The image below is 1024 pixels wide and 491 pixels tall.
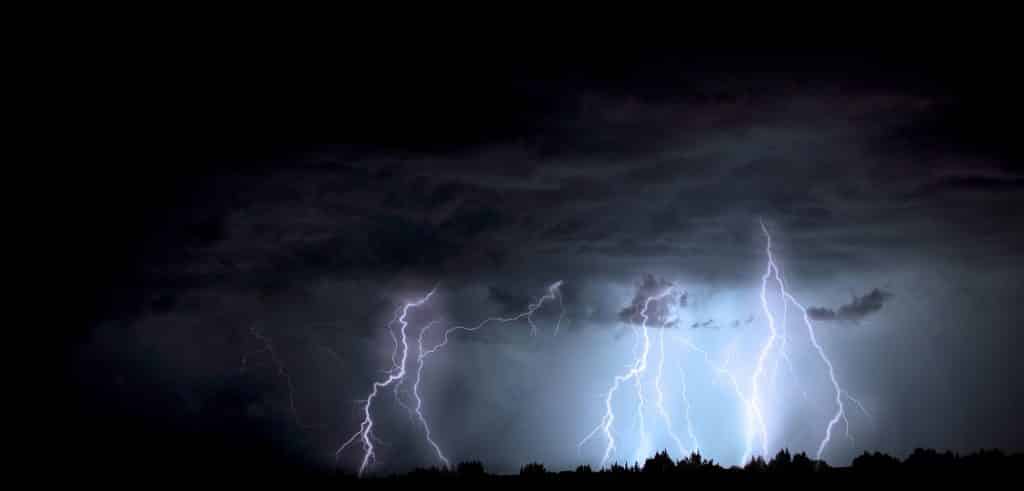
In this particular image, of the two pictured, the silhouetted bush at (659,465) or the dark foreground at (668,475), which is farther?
the silhouetted bush at (659,465)

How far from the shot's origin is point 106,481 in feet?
57.9

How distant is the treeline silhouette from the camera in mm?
13547

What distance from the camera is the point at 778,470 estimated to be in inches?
586

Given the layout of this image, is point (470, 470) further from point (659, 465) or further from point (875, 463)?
point (875, 463)

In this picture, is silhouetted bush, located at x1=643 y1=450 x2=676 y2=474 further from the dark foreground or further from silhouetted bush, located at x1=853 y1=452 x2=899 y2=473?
silhouetted bush, located at x1=853 y1=452 x2=899 y2=473

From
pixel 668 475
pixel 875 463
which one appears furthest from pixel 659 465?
pixel 875 463

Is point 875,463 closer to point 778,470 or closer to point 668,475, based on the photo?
point 778,470

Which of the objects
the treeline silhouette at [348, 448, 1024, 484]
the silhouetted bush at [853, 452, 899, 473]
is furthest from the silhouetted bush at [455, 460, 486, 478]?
the silhouetted bush at [853, 452, 899, 473]

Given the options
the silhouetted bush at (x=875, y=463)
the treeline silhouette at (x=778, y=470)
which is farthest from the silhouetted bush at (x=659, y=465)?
the silhouetted bush at (x=875, y=463)

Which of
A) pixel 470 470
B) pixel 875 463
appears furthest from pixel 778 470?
pixel 470 470

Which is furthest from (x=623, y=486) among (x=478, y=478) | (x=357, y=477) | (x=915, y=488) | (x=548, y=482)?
(x=357, y=477)

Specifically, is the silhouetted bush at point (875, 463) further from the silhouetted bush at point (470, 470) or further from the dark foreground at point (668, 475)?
the silhouetted bush at point (470, 470)

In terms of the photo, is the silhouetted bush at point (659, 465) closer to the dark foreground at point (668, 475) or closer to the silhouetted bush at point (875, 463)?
the dark foreground at point (668, 475)

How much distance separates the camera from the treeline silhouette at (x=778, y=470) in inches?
533
